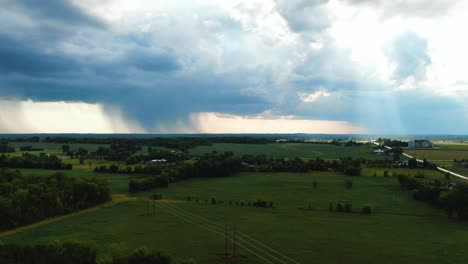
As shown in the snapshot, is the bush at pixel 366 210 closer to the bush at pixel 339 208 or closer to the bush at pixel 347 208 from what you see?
the bush at pixel 347 208

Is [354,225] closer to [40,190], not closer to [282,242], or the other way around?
[282,242]

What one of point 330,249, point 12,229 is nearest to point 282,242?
point 330,249

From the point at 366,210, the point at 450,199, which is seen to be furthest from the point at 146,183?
the point at 450,199

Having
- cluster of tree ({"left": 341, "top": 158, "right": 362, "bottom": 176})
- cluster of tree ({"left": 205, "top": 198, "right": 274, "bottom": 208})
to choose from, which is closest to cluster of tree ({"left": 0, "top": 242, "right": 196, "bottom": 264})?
cluster of tree ({"left": 205, "top": 198, "right": 274, "bottom": 208})

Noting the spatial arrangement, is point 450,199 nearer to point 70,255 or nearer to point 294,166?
point 70,255

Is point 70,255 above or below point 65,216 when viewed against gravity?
above

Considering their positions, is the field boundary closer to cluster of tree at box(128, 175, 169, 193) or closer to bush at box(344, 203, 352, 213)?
cluster of tree at box(128, 175, 169, 193)

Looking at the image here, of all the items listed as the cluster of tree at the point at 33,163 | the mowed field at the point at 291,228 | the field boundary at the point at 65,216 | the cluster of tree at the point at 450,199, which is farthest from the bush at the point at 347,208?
the cluster of tree at the point at 33,163
